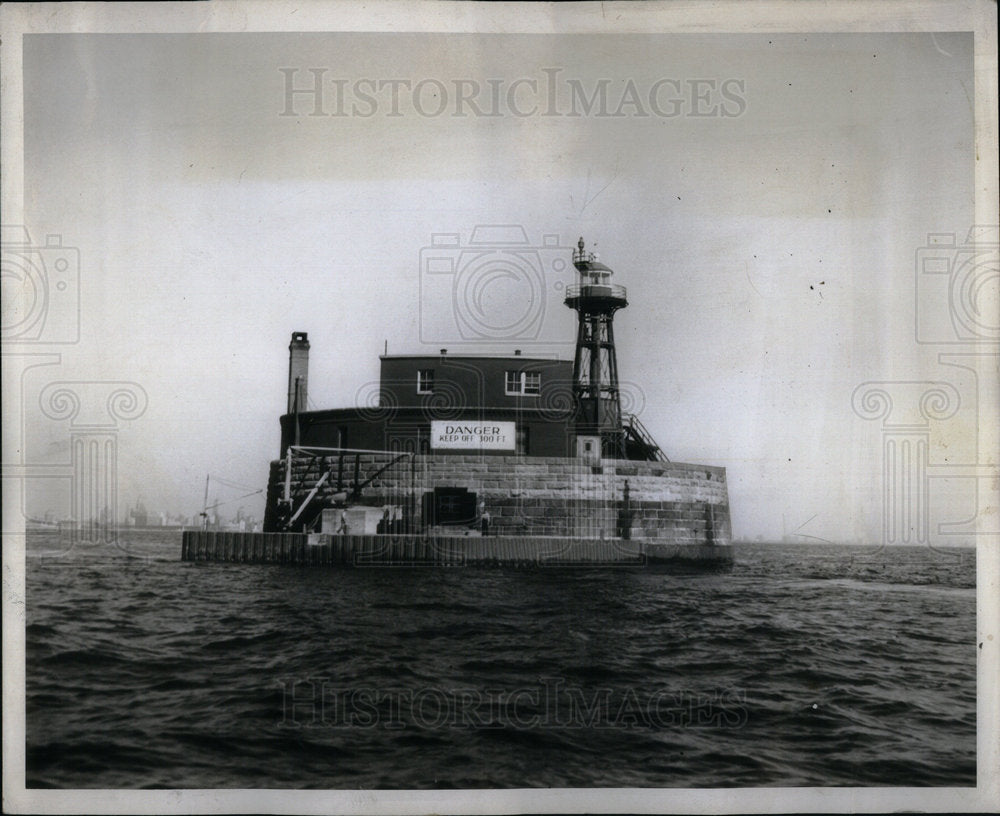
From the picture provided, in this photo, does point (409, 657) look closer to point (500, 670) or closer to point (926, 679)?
point (500, 670)

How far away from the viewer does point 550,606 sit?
13.6 m

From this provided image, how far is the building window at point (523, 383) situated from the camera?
22.8 meters

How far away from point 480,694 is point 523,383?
15115 millimetres

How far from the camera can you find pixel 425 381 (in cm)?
2294

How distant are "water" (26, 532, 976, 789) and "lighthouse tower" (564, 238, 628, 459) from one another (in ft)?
32.3

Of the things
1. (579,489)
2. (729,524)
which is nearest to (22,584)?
(579,489)

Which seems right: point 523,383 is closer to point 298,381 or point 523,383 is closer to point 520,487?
point 520,487

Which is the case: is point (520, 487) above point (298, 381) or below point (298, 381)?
below

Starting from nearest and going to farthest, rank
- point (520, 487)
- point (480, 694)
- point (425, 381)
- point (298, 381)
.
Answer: point (480, 694), point (520, 487), point (298, 381), point (425, 381)

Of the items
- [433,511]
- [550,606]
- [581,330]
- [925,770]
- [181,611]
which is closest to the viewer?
[925,770]

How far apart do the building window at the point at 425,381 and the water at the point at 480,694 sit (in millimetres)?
9649

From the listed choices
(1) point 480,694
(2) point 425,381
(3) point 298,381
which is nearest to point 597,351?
(2) point 425,381

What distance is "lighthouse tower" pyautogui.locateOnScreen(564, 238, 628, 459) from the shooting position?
23.1 meters

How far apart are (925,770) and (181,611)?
9.96 meters
